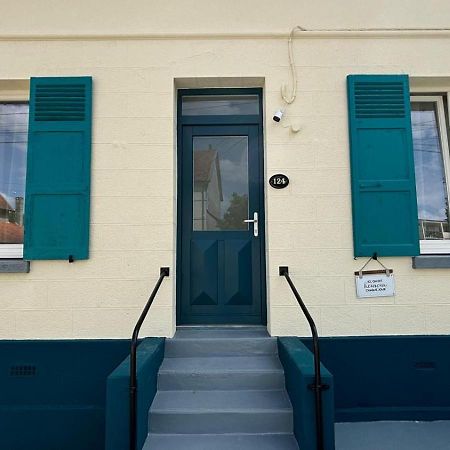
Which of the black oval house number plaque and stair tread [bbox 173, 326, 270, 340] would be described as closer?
stair tread [bbox 173, 326, 270, 340]

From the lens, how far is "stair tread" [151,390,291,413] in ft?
8.57

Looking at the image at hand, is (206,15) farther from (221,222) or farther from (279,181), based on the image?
(221,222)

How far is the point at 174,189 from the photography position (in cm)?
337

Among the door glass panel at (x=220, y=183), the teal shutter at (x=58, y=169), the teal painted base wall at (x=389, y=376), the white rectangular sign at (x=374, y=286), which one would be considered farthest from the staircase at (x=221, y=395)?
the teal shutter at (x=58, y=169)

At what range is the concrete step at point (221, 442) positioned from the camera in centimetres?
242

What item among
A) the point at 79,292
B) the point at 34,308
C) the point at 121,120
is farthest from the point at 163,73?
the point at 34,308

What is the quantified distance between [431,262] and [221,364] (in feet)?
6.35

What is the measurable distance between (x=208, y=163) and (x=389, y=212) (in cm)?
168

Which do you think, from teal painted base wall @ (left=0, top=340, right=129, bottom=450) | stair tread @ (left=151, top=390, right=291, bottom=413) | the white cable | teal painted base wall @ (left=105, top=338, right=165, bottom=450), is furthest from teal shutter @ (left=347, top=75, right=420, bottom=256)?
teal painted base wall @ (left=0, top=340, right=129, bottom=450)

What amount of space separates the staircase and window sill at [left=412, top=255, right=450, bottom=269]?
53.5 inches

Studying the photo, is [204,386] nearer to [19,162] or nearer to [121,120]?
[121,120]

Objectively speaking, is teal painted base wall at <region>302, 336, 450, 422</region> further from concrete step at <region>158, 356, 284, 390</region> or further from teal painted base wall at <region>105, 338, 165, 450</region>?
teal painted base wall at <region>105, 338, 165, 450</region>

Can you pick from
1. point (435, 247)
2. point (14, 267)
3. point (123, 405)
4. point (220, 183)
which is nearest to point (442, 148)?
point (435, 247)

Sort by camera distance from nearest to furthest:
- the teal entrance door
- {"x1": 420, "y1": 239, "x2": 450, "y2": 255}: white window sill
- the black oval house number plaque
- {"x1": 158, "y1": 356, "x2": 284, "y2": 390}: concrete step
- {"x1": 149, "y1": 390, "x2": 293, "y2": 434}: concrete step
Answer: {"x1": 149, "y1": 390, "x2": 293, "y2": 434}: concrete step, {"x1": 158, "y1": 356, "x2": 284, "y2": 390}: concrete step, the black oval house number plaque, {"x1": 420, "y1": 239, "x2": 450, "y2": 255}: white window sill, the teal entrance door
